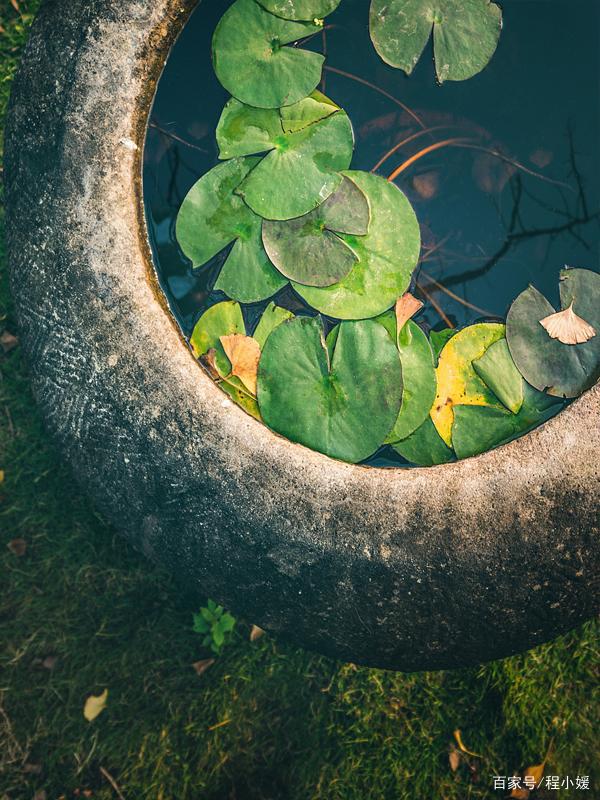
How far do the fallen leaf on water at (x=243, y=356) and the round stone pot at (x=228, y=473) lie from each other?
0.53ft

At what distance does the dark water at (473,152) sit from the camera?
5.52 ft

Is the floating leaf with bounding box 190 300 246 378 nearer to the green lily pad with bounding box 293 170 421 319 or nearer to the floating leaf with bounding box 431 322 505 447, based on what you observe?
the green lily pad with bounding box 293 170 421 319

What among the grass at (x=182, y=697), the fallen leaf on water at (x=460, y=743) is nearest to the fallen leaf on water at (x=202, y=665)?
the grass at (x=182, y=697)

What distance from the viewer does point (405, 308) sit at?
1.62 m

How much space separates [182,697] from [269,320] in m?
1.29

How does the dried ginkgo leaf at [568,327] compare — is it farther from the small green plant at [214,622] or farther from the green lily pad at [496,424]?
the small green plant at [214,622]

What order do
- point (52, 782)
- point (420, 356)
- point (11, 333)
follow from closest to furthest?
point (420, 356), point (52, 782), point (11, 333)

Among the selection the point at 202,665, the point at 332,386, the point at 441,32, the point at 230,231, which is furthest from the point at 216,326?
the point at 202,665

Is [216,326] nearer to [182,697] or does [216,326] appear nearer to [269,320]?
[269,320]

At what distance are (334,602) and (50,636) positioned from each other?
117 cm

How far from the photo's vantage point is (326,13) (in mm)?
1604

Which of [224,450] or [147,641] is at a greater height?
[224,450]

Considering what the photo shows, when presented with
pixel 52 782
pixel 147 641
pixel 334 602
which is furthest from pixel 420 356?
pixel 52 782

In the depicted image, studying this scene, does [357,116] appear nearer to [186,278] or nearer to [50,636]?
[186,278]
